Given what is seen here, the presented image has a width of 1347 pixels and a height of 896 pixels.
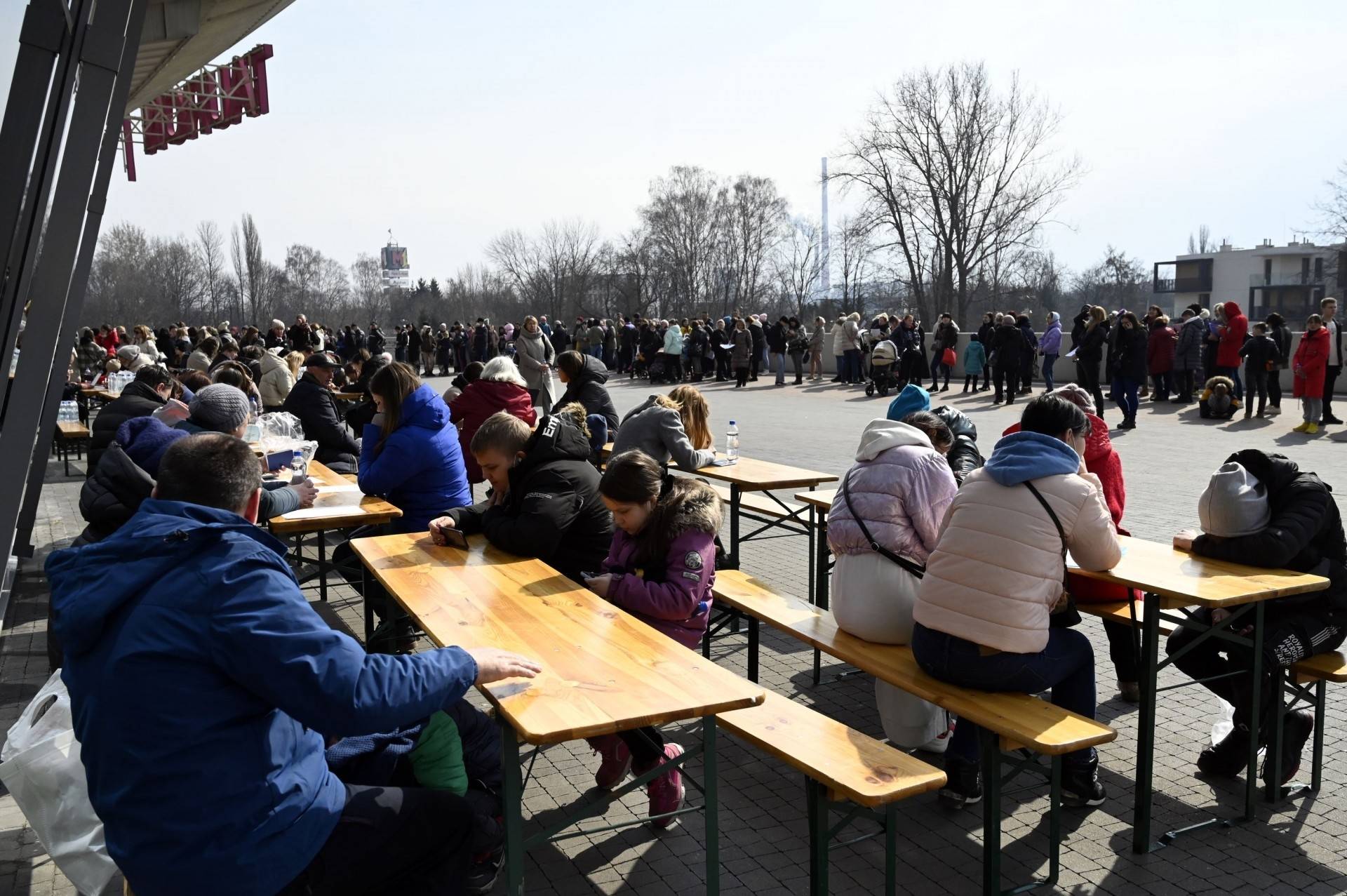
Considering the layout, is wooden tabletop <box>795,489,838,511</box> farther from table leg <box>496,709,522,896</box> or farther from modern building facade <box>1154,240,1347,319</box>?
modern building facade <box>1154,240,1347,319</box>

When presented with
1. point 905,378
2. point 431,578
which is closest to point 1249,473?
point 431,578

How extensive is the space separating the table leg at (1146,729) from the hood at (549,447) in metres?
2.36

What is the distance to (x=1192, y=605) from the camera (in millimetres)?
3643

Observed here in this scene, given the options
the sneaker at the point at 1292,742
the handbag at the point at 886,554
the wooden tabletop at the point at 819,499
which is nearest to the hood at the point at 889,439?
the handbag at the point at 886,554

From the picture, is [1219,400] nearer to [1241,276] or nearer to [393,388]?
[393,388]

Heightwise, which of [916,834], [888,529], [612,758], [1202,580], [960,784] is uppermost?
[888,529]

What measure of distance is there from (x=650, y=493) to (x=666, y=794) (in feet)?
3.70

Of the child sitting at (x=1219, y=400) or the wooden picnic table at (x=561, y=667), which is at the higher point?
the wooden picnic table at (x=561, y=667)

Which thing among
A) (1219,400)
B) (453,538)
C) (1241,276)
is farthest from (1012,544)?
(1241,276)

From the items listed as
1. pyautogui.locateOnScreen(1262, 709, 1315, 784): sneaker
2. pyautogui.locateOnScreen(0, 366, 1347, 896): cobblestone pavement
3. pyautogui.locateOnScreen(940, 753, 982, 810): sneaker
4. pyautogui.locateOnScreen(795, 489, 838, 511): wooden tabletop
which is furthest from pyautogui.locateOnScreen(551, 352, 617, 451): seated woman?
pyautogui.locateOnScreen(1262, 709, 1315, 784): sneaker

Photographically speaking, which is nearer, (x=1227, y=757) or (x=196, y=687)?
(x=196, y=687)

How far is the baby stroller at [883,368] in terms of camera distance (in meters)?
21.6

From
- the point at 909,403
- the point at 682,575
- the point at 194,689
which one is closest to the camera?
the point at 194,689

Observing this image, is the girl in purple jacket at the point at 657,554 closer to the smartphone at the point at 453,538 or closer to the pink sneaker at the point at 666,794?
the pink sneaker at the point at 666,794
